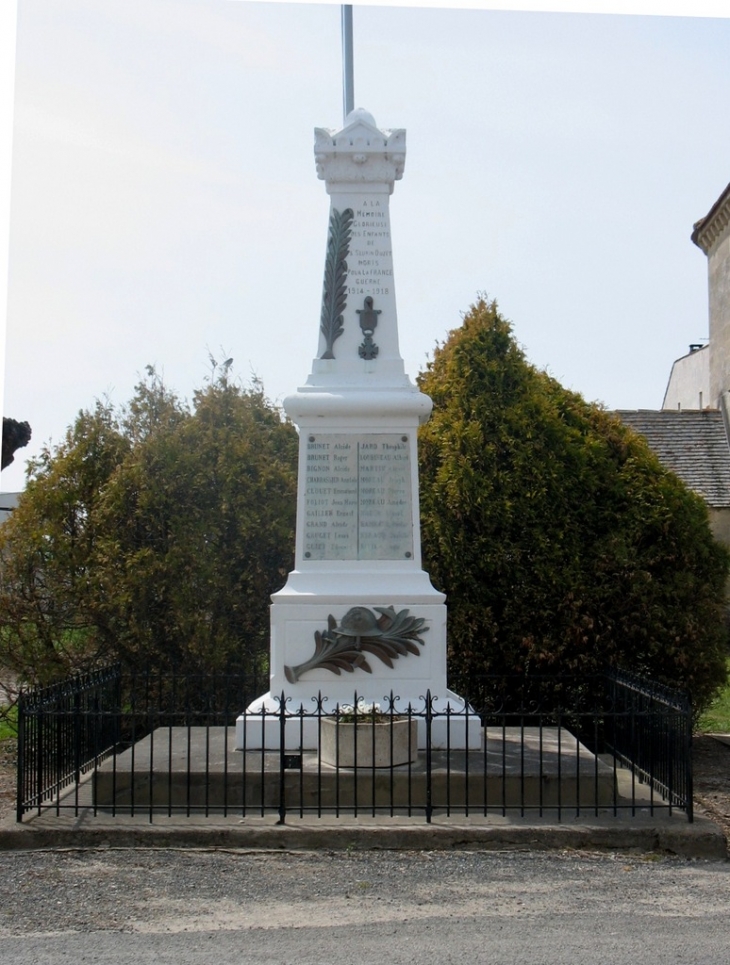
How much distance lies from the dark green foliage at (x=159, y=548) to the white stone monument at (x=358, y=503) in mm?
2276

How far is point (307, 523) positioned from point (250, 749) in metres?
1.80

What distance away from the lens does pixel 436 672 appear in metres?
8.67

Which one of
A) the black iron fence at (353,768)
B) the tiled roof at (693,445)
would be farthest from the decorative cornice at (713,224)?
the black iron fence at (353,768)

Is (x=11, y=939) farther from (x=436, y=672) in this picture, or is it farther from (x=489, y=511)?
(x=489, y=511)

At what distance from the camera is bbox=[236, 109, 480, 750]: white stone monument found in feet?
28.3

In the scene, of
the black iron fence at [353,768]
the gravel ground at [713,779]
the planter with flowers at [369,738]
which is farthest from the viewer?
the gravel ground at [713,779]

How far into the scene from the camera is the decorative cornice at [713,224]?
24266 mm

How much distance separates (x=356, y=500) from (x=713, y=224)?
63.2ft

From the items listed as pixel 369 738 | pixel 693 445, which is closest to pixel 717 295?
pixel 693 445

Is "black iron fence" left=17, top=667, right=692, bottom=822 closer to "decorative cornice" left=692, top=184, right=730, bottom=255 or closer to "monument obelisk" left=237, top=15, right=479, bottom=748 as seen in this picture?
"monument obelisk" left=237, top=15, right=479, bottom=748

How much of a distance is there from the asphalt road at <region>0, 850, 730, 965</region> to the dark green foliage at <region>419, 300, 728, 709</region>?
170 inches

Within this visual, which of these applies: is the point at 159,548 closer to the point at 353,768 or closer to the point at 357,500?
the point at 357,500

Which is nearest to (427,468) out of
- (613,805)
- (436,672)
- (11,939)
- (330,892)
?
(436,672)

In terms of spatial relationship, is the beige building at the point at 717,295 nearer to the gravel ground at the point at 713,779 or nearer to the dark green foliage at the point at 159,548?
the gravel ground at the point at 713,779
